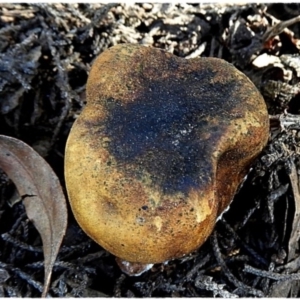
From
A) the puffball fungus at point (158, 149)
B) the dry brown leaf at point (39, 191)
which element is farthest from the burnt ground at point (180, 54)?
the puffball fungus at point (158, 149)

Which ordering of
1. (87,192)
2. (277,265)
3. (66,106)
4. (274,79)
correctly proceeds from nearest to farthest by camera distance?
(87,192) < (277,265) < (66,106) < (274,79)

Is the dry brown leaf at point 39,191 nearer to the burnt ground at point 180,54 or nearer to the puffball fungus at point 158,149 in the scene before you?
the burnt ground at point 180,54

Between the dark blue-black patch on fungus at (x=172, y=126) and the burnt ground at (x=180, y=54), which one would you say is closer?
the dark blue-black patch on fungus at (x=172, y=126)

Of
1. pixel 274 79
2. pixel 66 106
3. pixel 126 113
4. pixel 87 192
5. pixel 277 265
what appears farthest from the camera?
pixel 274 79

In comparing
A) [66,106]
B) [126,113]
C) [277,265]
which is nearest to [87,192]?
[126,113]

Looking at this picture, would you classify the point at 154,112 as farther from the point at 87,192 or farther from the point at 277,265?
the point at 277,265

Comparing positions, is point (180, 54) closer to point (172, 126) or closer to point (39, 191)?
point (172, 126)
